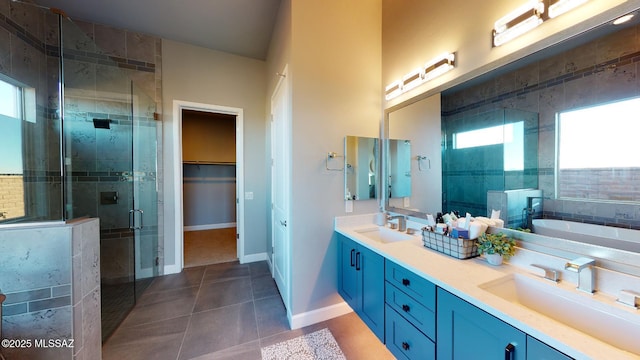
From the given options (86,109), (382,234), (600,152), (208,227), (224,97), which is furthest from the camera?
(208,227)

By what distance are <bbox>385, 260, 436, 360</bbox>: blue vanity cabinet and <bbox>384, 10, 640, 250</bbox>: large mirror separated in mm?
720

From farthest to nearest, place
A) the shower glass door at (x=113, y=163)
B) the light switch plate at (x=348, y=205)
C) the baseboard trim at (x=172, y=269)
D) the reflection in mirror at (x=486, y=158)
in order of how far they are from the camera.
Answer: the baseboard trim at (x=172, y=269), the light switch plate at (x=348, y=205), the shower glass door at (x=113, y=163), the reflection in mirror at (x=486, y=158)

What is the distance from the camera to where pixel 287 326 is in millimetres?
1941

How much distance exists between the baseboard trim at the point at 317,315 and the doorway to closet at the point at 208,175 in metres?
3.23

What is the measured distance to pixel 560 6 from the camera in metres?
1.03

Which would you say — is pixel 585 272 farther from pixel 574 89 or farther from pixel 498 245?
pixel 574 89

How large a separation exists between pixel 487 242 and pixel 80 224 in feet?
8.14

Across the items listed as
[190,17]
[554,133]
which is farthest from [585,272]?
[190,17]

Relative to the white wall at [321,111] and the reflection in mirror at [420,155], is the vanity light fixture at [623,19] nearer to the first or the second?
the reflection in mirror at [420,155]

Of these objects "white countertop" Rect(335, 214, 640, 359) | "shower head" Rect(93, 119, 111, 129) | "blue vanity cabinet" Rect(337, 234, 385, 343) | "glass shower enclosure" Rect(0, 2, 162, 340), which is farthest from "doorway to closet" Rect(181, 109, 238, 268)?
"white countertop" Rect(335, 214, 640, 359)

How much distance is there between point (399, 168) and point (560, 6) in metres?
1.37

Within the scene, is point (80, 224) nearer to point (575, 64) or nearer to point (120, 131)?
point (120, 131)

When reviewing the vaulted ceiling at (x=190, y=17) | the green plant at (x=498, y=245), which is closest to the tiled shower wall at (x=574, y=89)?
the green plant at (x=498, y=245)

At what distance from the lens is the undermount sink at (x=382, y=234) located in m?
1.90
